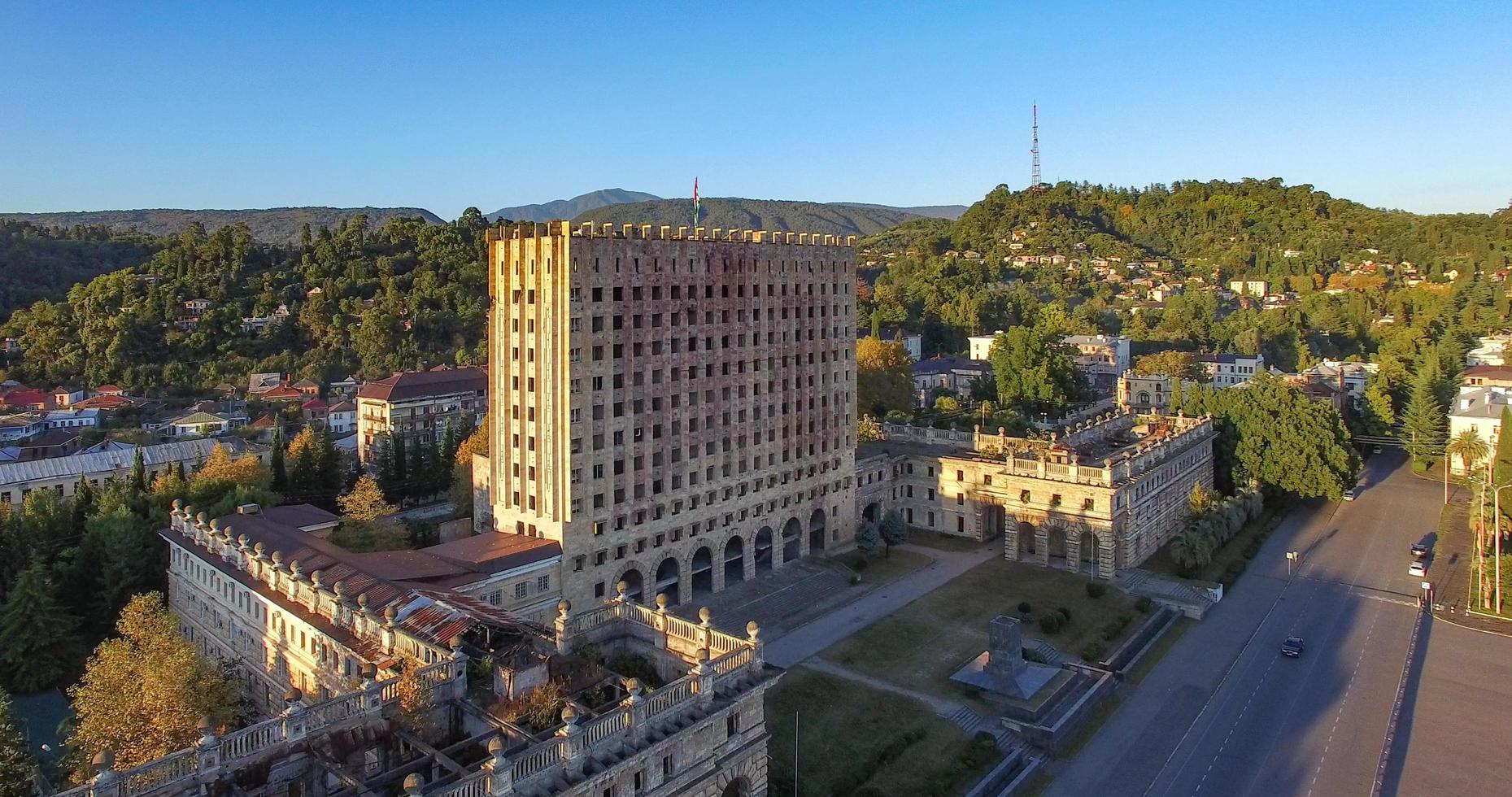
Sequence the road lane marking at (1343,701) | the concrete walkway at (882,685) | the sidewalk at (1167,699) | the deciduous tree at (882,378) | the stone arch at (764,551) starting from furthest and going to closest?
the deciduous tree at (882,378), the stone arch at (764,551), the concrete walkway at (882,685), the sidewalk at (1167,699), the road lane marking at (1343,701)

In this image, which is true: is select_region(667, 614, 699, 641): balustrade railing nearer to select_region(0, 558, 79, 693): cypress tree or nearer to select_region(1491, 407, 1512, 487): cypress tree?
select_region(0, 558, 79, 693): cypress tree

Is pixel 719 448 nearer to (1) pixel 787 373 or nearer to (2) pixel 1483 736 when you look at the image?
(1) pixel 787 373

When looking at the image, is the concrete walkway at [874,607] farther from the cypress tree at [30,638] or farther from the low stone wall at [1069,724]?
the cypress tree at [30,638]

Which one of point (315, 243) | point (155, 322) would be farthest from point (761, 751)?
point (315, 243)

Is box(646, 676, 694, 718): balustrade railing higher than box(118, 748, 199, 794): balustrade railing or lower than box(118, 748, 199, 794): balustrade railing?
lower

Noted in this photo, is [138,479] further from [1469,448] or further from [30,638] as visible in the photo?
[1469,448]

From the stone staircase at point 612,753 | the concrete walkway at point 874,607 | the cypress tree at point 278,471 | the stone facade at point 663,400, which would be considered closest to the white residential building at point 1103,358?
the concrete walkway at point 874,607

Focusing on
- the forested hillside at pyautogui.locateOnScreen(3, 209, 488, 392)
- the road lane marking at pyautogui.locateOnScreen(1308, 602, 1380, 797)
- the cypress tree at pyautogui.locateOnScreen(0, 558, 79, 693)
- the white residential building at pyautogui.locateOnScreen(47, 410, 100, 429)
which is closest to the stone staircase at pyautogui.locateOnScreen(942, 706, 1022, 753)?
the road lane marking at pyautogui.locateOnScreen(1308, 602, 1380, 797)
